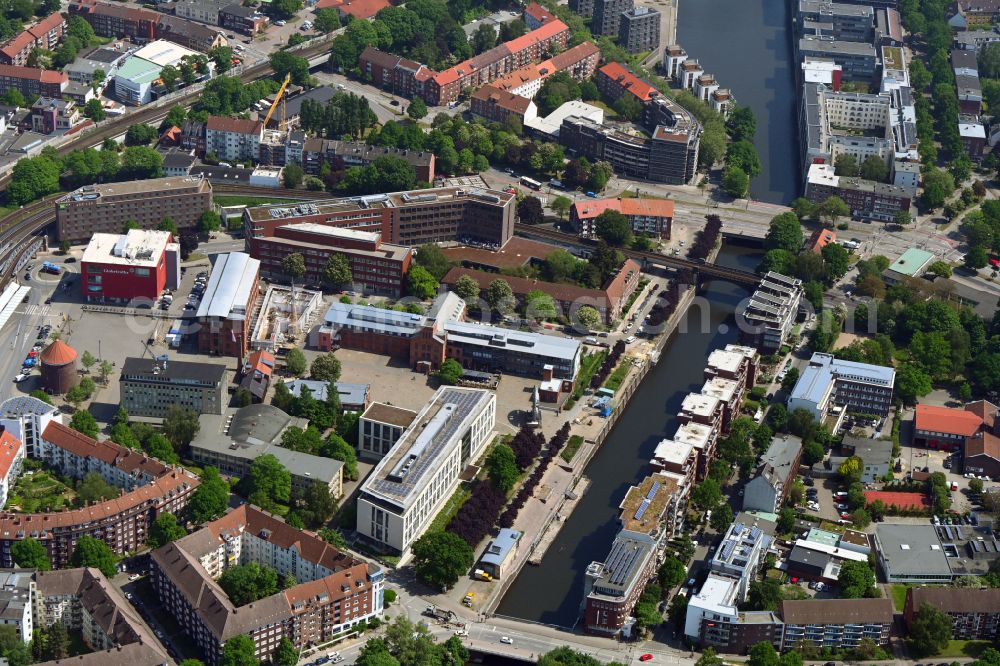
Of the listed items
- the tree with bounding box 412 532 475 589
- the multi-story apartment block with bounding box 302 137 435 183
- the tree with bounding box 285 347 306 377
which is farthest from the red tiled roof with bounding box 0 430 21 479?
the multi-story apartment block with bounding box 302 137 435 183

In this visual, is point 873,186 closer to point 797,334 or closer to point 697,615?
point 797,334

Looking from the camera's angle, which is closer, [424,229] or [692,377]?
[692,377]

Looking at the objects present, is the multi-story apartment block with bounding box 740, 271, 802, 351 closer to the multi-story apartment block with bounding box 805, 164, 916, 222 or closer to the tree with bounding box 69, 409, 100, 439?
the multi-story apartment block with bounding box 805, 164, 916, 222

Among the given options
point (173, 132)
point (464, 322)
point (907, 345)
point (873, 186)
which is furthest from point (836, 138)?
point (173, 132)

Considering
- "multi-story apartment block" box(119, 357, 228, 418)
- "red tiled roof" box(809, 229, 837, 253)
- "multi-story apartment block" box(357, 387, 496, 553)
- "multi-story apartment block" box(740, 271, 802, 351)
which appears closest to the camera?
"multi-story apartment block" box(357, 387, 496, 553)

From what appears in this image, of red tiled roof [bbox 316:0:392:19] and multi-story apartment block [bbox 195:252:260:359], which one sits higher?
red tiled roof [bbox 316:0:392:19]

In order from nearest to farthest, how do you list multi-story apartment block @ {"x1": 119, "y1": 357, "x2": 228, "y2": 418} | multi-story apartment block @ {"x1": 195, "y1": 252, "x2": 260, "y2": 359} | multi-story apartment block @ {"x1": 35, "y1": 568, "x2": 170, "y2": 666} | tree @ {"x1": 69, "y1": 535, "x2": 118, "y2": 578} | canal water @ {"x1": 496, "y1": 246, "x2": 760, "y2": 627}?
multi-story apartment block @ {"x1": 35, "y1": 568, "x2": 170, "y2": 666}
tree @ {"x1": 69, "y1": 535, "x2": 118, "y2": 578}
canal water @ {"x1": 496, "y1": 246, "x2": 760, "y2": 627}
multi-story apartment block @ {"x1": 119, "y1": 357, "x2": 228, "y2": 418}
multi-story apartment block @ {"x1": 195, "y1": 252, "x2": 260, "y2": 359}

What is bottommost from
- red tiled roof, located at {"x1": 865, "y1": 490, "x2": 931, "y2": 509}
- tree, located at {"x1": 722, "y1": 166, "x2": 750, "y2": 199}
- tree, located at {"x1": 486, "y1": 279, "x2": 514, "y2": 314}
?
red tiled roof, located at {"x1": 865, "y1": 490, "x2": 931, "y2": 509}

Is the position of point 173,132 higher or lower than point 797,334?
higher
